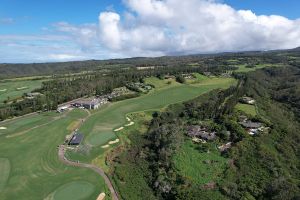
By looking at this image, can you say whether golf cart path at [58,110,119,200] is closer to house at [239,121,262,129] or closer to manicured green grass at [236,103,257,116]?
house at [239,121,262,129]

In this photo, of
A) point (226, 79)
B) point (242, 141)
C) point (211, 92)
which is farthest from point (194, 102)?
point (226, 79)

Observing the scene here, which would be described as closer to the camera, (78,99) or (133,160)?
(133,160)

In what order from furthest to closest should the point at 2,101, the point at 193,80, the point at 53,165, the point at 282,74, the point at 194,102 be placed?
the point at 282,74, the point at 193,80, the point at 2,101, the point at 194,102, the point at 53,165

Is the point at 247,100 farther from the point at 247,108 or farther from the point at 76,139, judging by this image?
the point at 76,139

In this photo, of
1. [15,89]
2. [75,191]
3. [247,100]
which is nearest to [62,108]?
[15,89]

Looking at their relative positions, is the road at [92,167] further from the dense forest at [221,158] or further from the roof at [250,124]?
the roof at [250,124]

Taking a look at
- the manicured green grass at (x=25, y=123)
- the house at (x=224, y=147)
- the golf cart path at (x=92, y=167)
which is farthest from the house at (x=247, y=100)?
the manicured green grass at (x=25, y=123)

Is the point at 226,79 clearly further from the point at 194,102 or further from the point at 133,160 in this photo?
the point at 133,160
